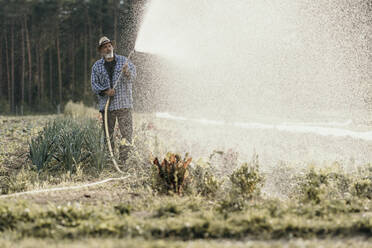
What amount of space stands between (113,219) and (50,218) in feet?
1.90

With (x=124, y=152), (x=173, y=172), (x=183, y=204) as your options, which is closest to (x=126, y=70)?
(x=124, y=152)

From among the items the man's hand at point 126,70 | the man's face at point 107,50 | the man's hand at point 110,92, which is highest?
the man's face at point 107,50

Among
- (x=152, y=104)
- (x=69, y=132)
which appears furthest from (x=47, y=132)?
(x=152, y=104)

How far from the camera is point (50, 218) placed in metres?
4.08

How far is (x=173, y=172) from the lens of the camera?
5.43 meters

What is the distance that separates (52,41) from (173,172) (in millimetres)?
35301

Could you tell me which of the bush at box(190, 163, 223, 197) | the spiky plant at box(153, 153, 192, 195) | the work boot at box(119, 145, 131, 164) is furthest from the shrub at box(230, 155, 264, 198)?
the work boot at box(119, 145, 131, 164)

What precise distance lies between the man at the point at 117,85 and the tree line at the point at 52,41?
82.8 ft

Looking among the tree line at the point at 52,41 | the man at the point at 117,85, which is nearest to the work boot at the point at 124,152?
the man at the point at 117,85

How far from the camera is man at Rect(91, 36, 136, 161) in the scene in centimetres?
730

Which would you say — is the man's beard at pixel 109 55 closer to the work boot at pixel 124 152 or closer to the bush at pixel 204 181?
the work boot at pixel 124 152

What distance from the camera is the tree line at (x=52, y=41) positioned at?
112 ft

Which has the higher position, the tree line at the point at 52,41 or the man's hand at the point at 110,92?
the tree line at the point at 52,41

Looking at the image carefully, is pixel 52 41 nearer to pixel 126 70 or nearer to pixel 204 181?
pixel 126 70
